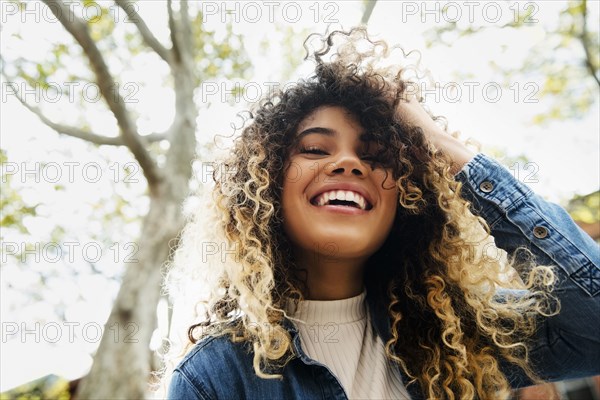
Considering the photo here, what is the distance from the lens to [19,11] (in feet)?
15.8

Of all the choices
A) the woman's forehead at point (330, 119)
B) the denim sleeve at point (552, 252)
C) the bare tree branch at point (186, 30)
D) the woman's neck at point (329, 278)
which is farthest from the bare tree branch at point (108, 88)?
the denim sleeve at point (552, 252)

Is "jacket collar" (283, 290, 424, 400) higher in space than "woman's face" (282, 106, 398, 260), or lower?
lower

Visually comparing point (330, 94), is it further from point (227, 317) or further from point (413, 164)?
point (227, 317)

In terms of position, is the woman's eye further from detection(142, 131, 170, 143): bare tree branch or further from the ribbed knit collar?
detection(142, 131, 170, 143): bare tree branch

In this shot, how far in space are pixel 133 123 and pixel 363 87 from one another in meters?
3.42

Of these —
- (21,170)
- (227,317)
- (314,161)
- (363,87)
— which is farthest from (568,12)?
(21,170)

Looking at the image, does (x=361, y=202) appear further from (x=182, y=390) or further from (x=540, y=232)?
(x=182, y=390)

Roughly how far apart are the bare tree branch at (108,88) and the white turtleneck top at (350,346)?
136 inches

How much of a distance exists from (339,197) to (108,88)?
361 centimetres

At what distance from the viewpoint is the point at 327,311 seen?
1715 mm

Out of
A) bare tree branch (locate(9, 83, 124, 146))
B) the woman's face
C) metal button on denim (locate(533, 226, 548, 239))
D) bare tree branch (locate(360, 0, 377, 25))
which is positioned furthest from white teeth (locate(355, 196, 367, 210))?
bare tree branch (locate(360, 0, 377, 25))

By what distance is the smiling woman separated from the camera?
1467mm

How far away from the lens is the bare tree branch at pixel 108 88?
413 centimetres

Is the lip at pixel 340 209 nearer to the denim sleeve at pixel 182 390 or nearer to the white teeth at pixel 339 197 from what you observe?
the white teeth at pixel 339 197
